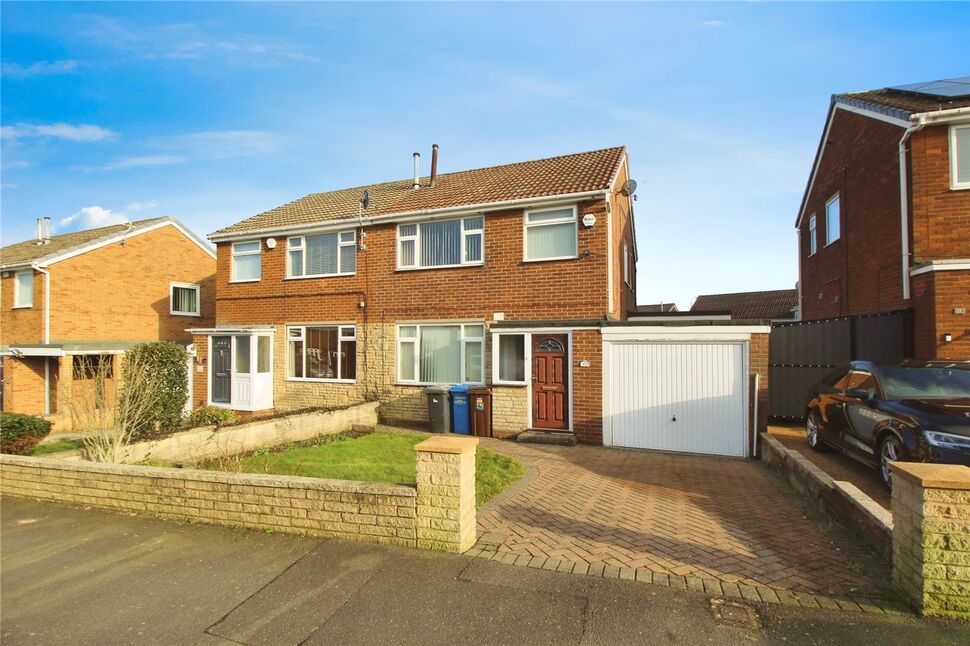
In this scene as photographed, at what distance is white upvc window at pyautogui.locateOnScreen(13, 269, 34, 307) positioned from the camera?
18.4 m

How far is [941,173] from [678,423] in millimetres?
7489

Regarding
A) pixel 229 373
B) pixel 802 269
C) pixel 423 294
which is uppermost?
pixel 802 269

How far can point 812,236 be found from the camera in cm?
1720

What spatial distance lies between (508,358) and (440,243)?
3.65 m

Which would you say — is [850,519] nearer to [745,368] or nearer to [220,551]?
[745,368]

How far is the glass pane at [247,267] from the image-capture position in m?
15.2

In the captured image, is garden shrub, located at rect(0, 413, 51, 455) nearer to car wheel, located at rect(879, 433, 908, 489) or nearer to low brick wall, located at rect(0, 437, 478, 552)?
low brick wall, located at rect(0, 437, 478, 552)

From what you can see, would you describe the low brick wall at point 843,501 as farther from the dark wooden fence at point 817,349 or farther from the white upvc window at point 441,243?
the white upvc window at point 441,243

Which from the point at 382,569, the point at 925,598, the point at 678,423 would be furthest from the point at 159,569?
the point at 678,423

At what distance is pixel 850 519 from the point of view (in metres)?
4.91

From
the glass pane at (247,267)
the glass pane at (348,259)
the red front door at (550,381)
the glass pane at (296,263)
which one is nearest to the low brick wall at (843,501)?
the red front door at (550,381)

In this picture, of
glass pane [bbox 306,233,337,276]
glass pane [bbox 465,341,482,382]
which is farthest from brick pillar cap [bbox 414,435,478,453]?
glass pane [bbox 306,233,337,276]

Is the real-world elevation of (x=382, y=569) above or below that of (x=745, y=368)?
below

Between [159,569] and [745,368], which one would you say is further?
[745,368]
